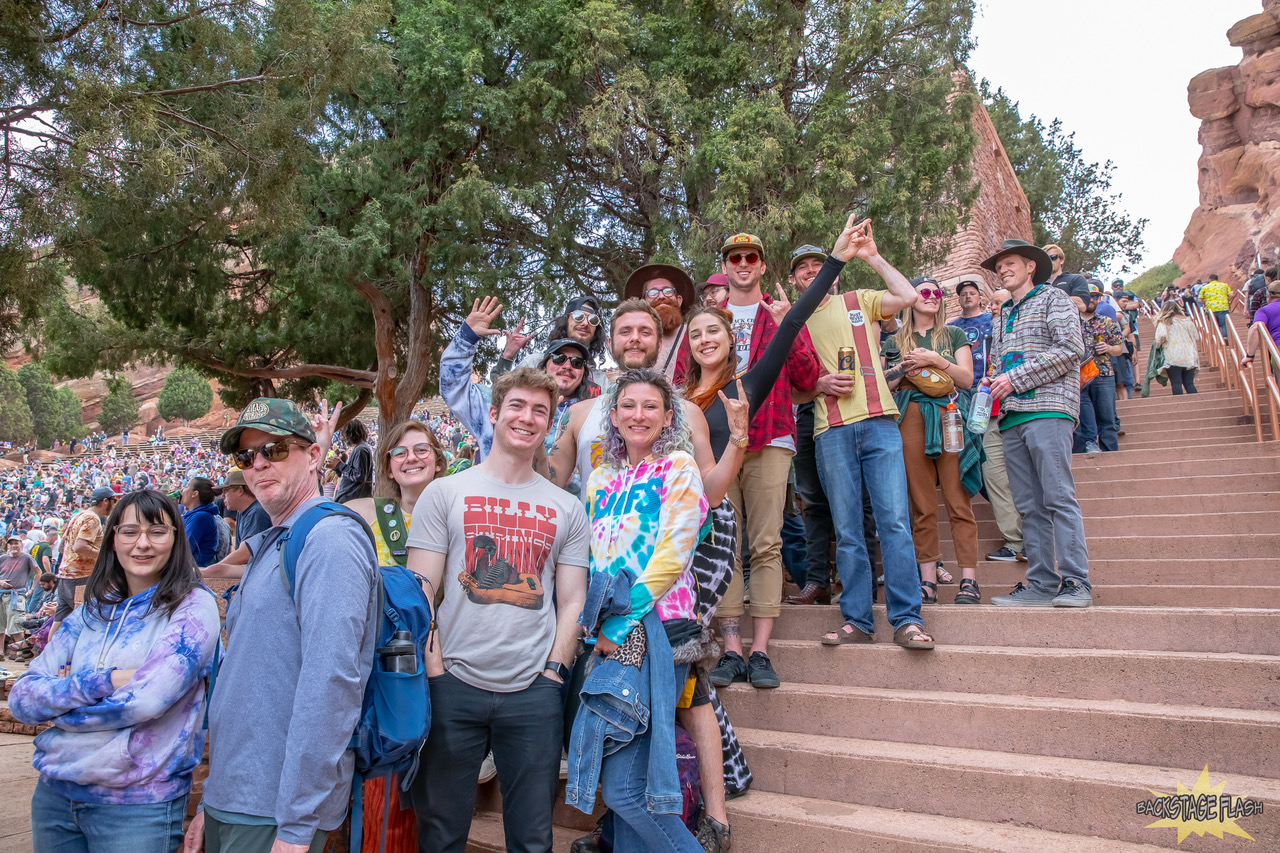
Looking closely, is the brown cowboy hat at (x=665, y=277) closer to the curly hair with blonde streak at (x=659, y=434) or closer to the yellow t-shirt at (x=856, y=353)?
the yellow t-shirt at (x=856, y=353)

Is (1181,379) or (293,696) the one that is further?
(1181,379)

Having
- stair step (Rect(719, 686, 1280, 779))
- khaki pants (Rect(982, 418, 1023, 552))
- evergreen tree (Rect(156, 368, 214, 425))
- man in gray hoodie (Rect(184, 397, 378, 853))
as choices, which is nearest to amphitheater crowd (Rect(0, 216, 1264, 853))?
man in gray hoodie (Rect(184, 397, 378, 853))

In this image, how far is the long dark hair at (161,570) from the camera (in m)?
2.72

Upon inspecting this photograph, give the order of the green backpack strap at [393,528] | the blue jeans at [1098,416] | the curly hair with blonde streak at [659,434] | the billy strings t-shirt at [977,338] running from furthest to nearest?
the blue jeans at [1098,416] < the billy strings t-shirt at [977,338] < the green backpack strap at [393,528] < the curly hair with blonde streak at [659,434]

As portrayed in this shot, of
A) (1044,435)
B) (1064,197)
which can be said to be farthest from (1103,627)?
(1064,197)

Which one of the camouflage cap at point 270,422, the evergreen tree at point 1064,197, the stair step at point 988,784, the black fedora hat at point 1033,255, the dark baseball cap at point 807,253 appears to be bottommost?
the stair step at point 988,784

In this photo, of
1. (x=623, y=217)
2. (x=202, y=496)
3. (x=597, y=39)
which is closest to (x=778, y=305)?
(x=202, y=496)

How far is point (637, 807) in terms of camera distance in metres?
2.50

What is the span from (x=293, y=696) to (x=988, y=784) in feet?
8.10

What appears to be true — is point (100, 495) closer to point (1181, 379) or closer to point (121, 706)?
point (121, 706)

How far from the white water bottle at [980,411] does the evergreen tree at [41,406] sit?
295 ft

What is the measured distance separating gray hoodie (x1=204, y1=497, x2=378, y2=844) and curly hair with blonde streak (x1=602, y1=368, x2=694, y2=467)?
1125 mm

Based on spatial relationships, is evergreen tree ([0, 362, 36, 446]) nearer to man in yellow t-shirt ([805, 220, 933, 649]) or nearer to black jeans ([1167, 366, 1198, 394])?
black jeans ([1167, 366, 1198, 394])

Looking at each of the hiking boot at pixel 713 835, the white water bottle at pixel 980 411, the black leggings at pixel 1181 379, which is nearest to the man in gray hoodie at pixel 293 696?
the hiking boot at pixel 713 835
